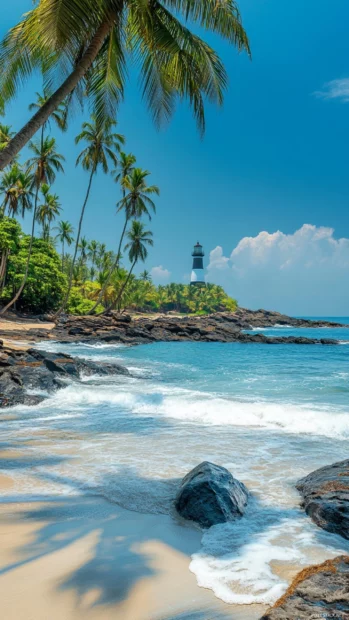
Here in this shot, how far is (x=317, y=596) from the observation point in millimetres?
2387

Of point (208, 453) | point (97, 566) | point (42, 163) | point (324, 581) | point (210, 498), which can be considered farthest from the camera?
point (42, 163)

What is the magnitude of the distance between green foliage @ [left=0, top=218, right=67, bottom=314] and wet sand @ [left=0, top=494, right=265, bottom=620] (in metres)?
32.5

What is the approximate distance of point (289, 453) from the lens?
6086mm

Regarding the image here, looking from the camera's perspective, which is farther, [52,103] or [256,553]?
[52,103]

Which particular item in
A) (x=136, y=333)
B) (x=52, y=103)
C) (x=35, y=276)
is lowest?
(x=136, y=333)

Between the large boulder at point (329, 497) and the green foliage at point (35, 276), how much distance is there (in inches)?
1289

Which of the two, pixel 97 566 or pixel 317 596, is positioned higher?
pixel 317 596

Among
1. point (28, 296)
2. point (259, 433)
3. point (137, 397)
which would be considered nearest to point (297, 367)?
point (137, 397)

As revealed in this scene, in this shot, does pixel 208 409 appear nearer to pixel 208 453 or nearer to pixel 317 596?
pixel 208 453

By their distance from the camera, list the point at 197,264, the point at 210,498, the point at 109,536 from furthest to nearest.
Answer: the point at 197,264 → the point at 210,498 → the point at 109,536

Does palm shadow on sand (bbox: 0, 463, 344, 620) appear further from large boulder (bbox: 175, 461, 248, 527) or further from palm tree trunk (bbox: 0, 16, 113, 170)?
palm tree trunk (bbox: 0, 16, 113, 170)

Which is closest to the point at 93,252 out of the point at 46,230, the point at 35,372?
the point at 46,230

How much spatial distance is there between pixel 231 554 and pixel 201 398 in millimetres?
7773

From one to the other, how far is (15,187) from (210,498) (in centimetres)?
3717
